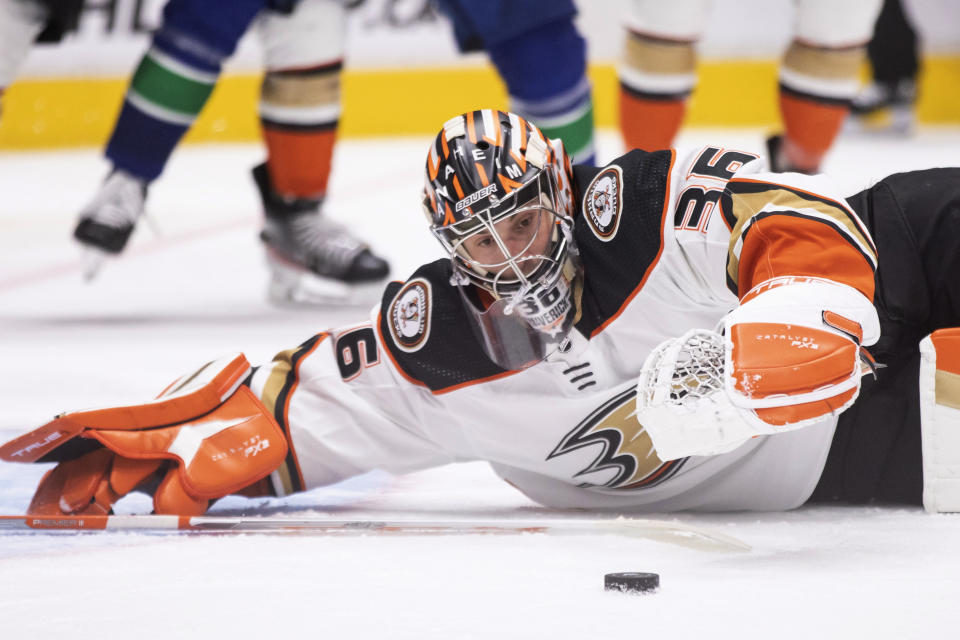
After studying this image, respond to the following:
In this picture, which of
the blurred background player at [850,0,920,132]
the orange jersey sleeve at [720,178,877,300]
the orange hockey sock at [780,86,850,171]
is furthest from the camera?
the blurred background player at [850,0,920,132]

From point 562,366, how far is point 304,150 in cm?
192

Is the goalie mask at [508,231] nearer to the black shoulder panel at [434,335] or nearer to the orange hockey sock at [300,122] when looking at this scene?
the black shoulder panel at [434,335]

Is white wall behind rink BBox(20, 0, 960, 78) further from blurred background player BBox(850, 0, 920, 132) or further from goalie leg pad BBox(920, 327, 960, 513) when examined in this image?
goalie leg pad BBox(920, 327, 960, 513)

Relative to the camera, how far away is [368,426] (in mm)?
1863

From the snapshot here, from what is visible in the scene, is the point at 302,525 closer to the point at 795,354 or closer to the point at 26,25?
the point at 795,354

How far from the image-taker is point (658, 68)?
367 cm

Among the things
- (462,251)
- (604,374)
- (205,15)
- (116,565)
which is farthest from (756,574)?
(205,15)

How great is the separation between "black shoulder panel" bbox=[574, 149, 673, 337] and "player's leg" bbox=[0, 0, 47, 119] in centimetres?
204

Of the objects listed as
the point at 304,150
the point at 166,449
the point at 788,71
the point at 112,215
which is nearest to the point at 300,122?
the point at 304,150

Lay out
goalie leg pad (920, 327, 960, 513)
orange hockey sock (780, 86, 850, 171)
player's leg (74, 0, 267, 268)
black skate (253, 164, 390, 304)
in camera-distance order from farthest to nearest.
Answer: orange hockey sock (780, 86, 850, 171) → black skate (253, 164, 390, 304) → player's leg (74, 0, 267, 268) → goalie leg pad (920, 327, 960, 513)

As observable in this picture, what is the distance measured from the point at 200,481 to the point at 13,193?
4.66 metres

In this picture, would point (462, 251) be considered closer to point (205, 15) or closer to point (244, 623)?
point (244, 623)

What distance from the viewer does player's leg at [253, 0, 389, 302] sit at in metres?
3.43

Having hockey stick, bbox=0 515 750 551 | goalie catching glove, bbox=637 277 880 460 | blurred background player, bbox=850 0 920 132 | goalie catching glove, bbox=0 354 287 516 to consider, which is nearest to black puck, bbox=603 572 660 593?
goalie catching glove, bbox=637 277 880 460
